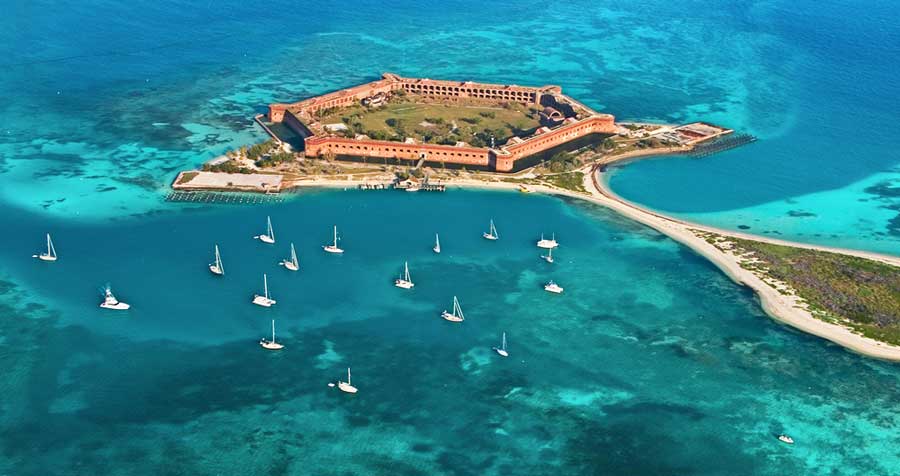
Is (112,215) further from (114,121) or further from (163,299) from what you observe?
(114,121)

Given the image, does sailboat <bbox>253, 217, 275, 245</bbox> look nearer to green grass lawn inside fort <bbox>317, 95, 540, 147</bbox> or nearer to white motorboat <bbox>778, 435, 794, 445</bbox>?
green grass lawn inside fort <bbox>317, 95, 540, 147</bbox>

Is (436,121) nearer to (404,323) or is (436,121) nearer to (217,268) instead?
(217,268)

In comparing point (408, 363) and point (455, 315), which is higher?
point (455, 315)

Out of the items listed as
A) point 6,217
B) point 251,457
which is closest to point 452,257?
point 251,457

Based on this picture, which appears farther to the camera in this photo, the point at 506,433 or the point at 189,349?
the point at 189,349

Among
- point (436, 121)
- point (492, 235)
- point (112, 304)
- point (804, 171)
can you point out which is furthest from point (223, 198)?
point (804, 171)

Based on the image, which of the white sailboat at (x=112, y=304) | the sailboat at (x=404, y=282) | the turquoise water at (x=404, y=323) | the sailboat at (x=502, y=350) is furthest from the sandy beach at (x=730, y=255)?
the white sailboat at (x=112, y=304)

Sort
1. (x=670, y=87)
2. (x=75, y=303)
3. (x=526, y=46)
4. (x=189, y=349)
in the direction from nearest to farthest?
1. (x=189, y=349)
2. (x=75, y=303)
3. (x=670, y=87)
4. (x=526, y=46)
